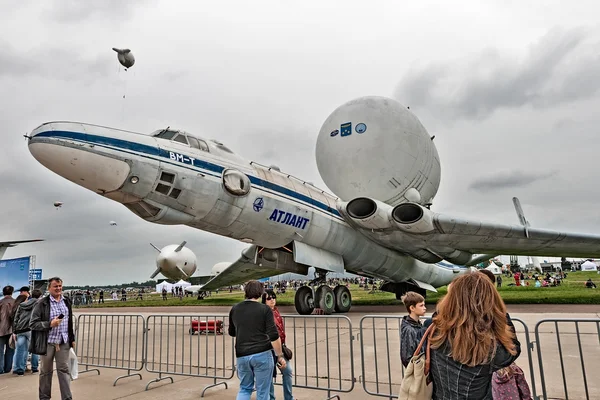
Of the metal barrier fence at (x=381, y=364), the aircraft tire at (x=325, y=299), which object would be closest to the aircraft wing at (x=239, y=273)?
the aircraft tire at (x=325, y=299)

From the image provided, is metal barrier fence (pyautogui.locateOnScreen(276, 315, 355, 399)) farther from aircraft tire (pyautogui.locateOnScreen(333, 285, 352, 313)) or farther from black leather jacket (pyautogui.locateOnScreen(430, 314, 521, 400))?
aircraft tire (pyautogui.locateOnScreen(333, 285, 352, 313))

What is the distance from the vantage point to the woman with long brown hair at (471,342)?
2229 mm

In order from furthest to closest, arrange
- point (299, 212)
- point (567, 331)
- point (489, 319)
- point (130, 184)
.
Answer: point (299, 212)
point (567, 331)
point (130, 184)
point (489, 319)

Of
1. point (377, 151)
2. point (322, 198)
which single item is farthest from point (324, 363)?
point (377, 151)

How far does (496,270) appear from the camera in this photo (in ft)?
160

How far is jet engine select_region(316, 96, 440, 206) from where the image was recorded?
14273 millimetres

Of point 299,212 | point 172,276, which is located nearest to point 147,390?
point 299,212

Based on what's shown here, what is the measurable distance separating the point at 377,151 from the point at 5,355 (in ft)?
36.7

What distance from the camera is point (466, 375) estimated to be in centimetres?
228

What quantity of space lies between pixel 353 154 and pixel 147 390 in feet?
34.6

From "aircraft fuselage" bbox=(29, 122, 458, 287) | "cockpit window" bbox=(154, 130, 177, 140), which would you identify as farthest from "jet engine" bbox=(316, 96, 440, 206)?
"cockpit window" bbox=(154, 130, 177, 140)

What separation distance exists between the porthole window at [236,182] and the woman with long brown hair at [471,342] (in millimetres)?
7667

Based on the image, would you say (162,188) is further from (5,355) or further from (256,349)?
(256,349)

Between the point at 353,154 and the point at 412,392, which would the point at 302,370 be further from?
the point at 353,154
